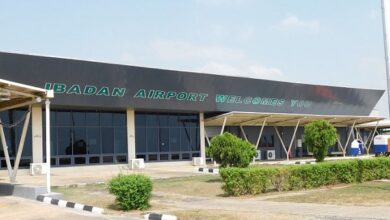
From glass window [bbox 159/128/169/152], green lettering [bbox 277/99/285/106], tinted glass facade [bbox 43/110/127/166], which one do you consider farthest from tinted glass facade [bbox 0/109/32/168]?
green lettering [bbox 277/99/285/106]

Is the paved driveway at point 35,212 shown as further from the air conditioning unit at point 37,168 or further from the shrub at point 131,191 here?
the air conditioning unit at point 37,168

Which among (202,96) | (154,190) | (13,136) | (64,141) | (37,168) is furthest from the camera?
(202,96)

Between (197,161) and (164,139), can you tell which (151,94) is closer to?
(164,139)

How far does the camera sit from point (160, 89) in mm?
31516

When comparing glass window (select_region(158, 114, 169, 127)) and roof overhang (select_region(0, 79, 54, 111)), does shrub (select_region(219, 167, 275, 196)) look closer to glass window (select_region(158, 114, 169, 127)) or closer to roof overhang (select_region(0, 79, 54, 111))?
roof overhang (select_region(0, 79, 54, 111))

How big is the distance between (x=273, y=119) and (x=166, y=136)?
27.8 ft

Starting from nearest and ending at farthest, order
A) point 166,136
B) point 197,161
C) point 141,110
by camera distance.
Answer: point 141,110
point 166,136
point 197,161

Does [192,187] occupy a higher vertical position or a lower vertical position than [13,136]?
lower

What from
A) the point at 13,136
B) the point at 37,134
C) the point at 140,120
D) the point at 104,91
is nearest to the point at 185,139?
the point at 140,120

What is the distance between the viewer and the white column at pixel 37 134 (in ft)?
92.0

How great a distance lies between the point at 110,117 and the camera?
3170 cm

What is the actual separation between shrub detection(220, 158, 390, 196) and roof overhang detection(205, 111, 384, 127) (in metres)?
14.1

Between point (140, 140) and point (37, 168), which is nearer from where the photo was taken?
point (37, 168)

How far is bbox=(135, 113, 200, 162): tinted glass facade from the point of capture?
33.1 m
